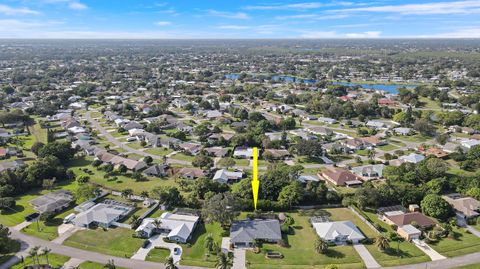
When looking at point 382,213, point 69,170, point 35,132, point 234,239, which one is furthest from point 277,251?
point 35,132

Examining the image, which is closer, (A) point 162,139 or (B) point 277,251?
(B) point 277,251

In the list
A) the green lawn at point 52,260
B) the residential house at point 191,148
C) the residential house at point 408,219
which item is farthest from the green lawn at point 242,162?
the green lawn at point 52,260

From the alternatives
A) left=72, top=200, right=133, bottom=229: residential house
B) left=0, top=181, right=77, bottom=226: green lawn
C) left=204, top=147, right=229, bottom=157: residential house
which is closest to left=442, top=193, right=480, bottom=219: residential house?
left=204, top=147, right=229, bottom=157: residential house

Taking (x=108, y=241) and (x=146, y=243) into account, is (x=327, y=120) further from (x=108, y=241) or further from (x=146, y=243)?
(x=108, y=241)

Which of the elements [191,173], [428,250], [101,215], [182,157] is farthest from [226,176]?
[428,250]

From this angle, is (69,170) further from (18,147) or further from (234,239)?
(234,239)

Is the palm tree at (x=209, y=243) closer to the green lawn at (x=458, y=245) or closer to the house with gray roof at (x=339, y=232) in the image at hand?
the house with gray roof at (x=339, y=232)
